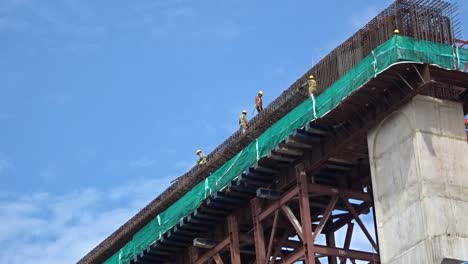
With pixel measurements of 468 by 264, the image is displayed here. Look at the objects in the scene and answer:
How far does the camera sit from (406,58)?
5291 cm

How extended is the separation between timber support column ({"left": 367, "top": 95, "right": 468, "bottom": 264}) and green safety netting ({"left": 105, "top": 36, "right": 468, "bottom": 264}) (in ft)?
5.98

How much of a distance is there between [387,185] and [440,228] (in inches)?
134

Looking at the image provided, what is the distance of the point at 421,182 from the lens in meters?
52.1

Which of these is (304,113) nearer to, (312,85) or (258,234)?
(312,85)

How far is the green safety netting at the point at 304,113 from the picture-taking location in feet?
175

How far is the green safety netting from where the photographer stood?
53.3 metres

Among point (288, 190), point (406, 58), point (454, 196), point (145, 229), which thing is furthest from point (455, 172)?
point (145, 229)

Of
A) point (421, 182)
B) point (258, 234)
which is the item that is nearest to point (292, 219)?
point (258, 234)

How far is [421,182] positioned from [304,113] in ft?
24.2

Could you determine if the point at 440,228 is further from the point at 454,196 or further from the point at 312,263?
the point at 312,263

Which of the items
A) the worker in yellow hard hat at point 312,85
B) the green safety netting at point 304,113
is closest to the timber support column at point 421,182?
the green safety netting at point 304,113

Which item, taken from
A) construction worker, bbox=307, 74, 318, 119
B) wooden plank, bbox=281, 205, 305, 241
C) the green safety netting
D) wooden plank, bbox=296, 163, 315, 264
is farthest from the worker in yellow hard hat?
wooden plank, bbox=281, 205, 305, 241

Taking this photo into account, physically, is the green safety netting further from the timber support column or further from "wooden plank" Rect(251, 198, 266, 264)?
the timber support column

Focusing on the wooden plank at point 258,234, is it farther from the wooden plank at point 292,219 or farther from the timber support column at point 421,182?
the timber support column at point 421,182
